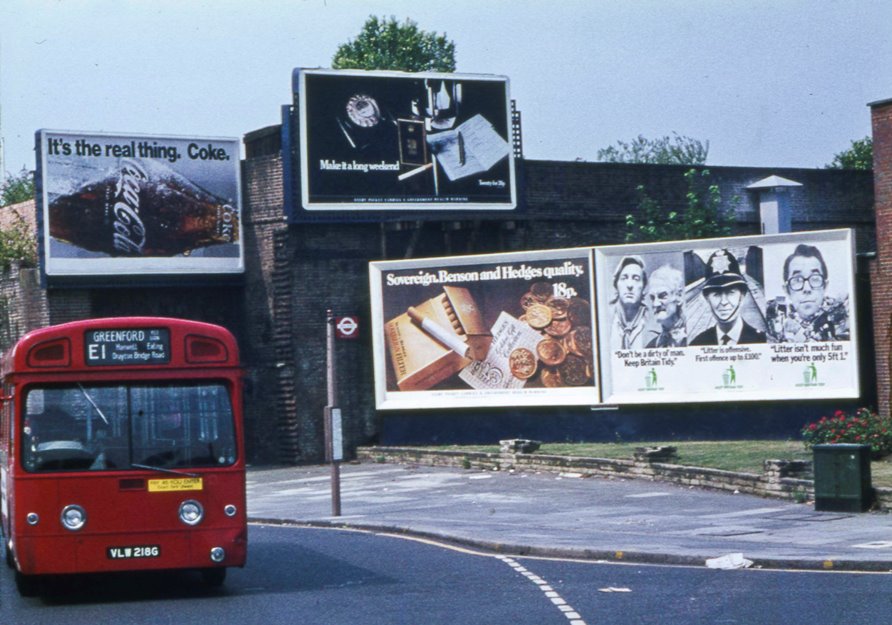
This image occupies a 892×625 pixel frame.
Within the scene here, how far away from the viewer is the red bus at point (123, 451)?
46.1 feet

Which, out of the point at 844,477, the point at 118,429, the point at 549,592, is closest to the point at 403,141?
the point at 844,477

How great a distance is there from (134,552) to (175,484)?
755mm

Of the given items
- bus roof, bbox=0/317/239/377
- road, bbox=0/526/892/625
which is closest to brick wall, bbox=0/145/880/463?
road, bbox=0/526/892/625

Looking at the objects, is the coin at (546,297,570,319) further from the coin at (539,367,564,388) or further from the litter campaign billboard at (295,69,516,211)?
the litter campaign billboard at (295,69,516,211)

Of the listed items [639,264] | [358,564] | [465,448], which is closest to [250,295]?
[465,448]

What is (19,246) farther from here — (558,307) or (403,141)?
(558,307)

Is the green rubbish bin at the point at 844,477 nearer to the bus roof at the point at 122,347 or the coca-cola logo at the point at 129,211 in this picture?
the bus roof at the point at 122,347

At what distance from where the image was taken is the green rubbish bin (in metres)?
20.2

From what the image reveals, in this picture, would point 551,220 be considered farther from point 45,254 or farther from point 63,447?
point 63,447

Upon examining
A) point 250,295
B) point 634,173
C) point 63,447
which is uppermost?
point 634,173

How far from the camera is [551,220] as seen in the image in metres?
37.8

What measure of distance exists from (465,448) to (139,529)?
1962 centimetres

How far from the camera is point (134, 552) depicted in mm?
14180

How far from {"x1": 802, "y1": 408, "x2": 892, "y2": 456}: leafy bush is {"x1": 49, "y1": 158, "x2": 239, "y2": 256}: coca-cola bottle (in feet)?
54.2
